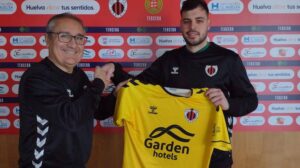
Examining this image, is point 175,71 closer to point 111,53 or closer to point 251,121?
point 111,53

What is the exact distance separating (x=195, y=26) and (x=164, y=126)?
62 centimetres

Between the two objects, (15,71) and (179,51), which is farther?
(15,71)

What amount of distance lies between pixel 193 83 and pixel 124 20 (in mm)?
908

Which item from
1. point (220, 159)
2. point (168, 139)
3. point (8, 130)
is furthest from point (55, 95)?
point (8, 130)

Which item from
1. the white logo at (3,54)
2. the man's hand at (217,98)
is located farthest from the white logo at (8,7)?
the man's hand at (217,98)

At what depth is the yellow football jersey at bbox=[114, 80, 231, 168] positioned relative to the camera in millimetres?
1759

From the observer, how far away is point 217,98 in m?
1.65

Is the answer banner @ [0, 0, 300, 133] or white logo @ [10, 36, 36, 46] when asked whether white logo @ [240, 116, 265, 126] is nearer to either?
banner @ [0, 0, 300, 133]

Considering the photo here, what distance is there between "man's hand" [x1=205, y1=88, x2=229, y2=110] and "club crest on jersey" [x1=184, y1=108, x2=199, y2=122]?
0.47ft

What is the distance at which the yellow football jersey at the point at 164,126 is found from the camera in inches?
69.2

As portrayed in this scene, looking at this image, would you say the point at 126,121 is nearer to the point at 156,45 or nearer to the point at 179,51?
the point at 179,51

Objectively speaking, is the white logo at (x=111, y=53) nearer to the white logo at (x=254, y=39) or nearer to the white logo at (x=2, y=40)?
the white logo at (x=2, y=40)

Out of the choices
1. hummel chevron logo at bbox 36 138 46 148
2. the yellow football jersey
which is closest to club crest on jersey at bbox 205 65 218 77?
the yellow football jersey

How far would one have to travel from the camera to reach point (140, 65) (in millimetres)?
2439
